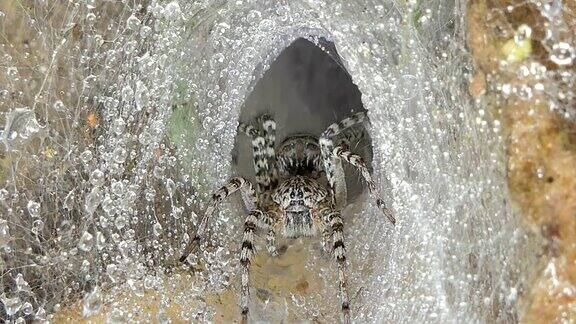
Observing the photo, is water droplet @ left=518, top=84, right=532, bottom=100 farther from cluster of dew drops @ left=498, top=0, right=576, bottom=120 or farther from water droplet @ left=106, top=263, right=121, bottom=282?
water droplet @ left=106, top=263, right=121, bottom=282

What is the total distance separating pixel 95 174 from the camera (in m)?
2.71

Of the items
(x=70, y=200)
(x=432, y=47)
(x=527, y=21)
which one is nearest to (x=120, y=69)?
(x=70, y=200)

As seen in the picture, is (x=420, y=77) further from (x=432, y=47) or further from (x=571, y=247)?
(x=571, y=247)

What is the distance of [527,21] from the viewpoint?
85.9 inches

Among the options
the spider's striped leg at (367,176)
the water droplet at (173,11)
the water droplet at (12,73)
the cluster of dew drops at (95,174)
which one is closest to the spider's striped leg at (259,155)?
the spider's striped leg at (367,176)

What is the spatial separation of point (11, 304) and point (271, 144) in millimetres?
1572

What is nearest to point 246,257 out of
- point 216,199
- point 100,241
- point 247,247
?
point 247,247

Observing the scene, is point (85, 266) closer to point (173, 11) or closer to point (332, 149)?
point (173, 11)

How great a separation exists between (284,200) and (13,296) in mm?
1325

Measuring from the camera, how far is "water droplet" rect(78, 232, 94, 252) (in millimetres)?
2771

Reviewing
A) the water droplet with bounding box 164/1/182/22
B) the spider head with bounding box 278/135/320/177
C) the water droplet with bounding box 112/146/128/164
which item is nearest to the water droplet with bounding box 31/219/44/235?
the water droplet with bounding box 112/146/128/164

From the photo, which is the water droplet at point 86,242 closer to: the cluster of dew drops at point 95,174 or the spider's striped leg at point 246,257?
the cluster of dew drops at point 95,174

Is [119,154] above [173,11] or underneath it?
underneath

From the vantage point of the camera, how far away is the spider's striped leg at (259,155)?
3680 millimetres
